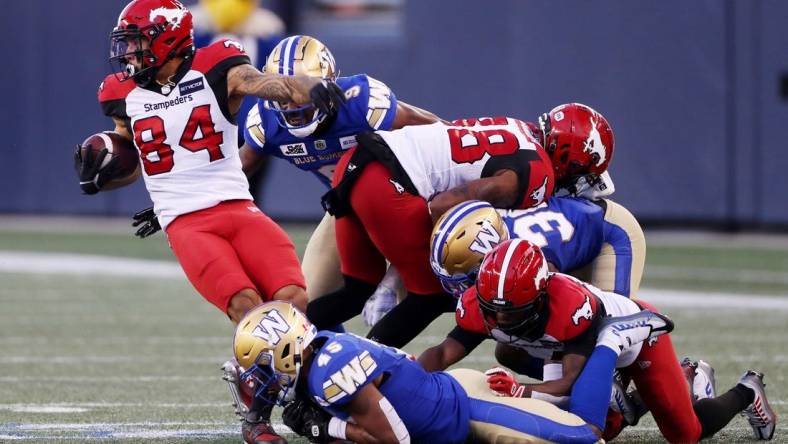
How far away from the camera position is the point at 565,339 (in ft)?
15.0

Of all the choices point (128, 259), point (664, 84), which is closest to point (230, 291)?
point (128, 259)

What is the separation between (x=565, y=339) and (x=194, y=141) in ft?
4.78

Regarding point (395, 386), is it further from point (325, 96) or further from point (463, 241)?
point (325, 96)

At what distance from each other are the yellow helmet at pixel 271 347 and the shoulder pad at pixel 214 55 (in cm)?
106

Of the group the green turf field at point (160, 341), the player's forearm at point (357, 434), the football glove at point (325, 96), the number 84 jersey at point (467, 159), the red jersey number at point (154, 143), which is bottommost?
the green turf field at point (160, 341)

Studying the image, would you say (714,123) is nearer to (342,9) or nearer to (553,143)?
(342,9)

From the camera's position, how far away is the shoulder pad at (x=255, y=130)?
5.80m

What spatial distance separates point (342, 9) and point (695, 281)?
5.38m

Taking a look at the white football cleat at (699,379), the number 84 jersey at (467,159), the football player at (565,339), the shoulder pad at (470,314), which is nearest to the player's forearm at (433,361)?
the football player at (565,339)

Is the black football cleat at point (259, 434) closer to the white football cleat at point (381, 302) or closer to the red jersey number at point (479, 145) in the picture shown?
the white football cleat at point (381, 302)

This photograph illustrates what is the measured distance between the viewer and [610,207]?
5547 millimetres

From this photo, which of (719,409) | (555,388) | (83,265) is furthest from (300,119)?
(83,265)

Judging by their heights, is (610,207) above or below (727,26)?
above

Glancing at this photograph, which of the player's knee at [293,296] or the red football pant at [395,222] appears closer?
the player's knee at [293,296]
